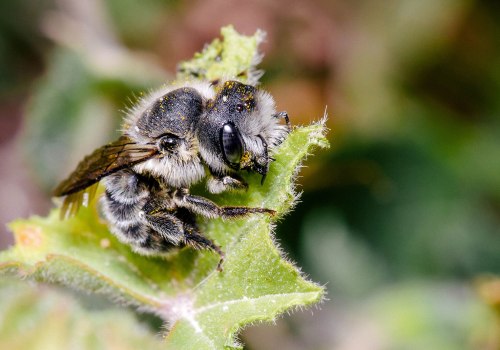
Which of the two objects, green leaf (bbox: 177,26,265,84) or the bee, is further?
green leaf (bbox: 177,26,265,84)

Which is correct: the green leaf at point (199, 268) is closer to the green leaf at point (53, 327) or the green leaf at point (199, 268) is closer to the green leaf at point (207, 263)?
the green leaf at point (207, 263)

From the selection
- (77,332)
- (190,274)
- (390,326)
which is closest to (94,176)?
(190,274)

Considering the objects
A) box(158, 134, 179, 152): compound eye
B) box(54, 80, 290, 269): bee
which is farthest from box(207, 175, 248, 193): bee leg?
box(158, 134, 179, 152): compound eye

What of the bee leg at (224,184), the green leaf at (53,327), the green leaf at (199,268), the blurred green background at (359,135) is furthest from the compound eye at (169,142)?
the blurred green background at (359,135)

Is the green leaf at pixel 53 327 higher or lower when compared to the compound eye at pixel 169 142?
lower

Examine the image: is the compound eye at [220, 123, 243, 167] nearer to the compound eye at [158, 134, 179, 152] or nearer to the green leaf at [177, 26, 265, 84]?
the compound eye at [158, 134, 179, 152]

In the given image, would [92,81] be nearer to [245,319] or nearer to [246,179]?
[246,179]

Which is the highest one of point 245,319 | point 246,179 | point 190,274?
point 246,179
